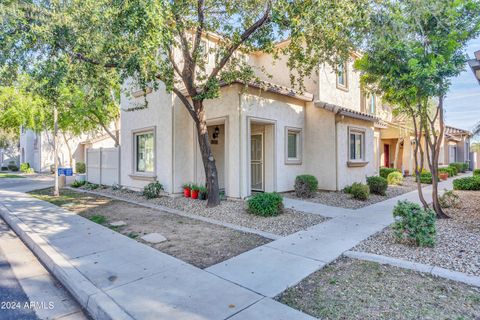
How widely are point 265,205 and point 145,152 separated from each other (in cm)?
751

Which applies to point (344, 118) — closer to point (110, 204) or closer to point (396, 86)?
point (396, 86)

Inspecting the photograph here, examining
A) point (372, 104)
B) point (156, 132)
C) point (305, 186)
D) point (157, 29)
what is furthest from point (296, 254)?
point (372, 104)

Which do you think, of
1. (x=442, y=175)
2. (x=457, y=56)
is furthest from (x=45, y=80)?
(x=442, y=175)

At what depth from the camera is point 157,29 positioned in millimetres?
5988

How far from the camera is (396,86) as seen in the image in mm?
6859

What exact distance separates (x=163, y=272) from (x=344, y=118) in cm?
1038

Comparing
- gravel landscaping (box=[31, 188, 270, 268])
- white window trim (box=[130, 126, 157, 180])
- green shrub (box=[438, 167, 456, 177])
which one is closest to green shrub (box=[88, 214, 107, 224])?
gravel landscaping (box=[31, 188, 270, 268])

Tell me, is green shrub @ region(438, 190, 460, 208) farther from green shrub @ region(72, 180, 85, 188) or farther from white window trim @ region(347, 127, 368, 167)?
green shrub @ region(72, 180, 85, 188)

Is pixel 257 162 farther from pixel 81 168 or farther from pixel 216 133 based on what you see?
pixel 81 168

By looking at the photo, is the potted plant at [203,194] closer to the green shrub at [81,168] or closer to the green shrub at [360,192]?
the green shrub at [360,192]

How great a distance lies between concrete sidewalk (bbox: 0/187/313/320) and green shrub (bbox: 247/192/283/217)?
350cm

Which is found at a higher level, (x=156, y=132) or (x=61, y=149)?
(x=61, y=149)

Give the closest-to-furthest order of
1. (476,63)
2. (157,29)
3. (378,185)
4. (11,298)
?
1. (11,298)
2. (476,63)
3. (157,29)
4. (378,185)

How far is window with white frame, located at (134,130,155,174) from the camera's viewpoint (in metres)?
12.8
